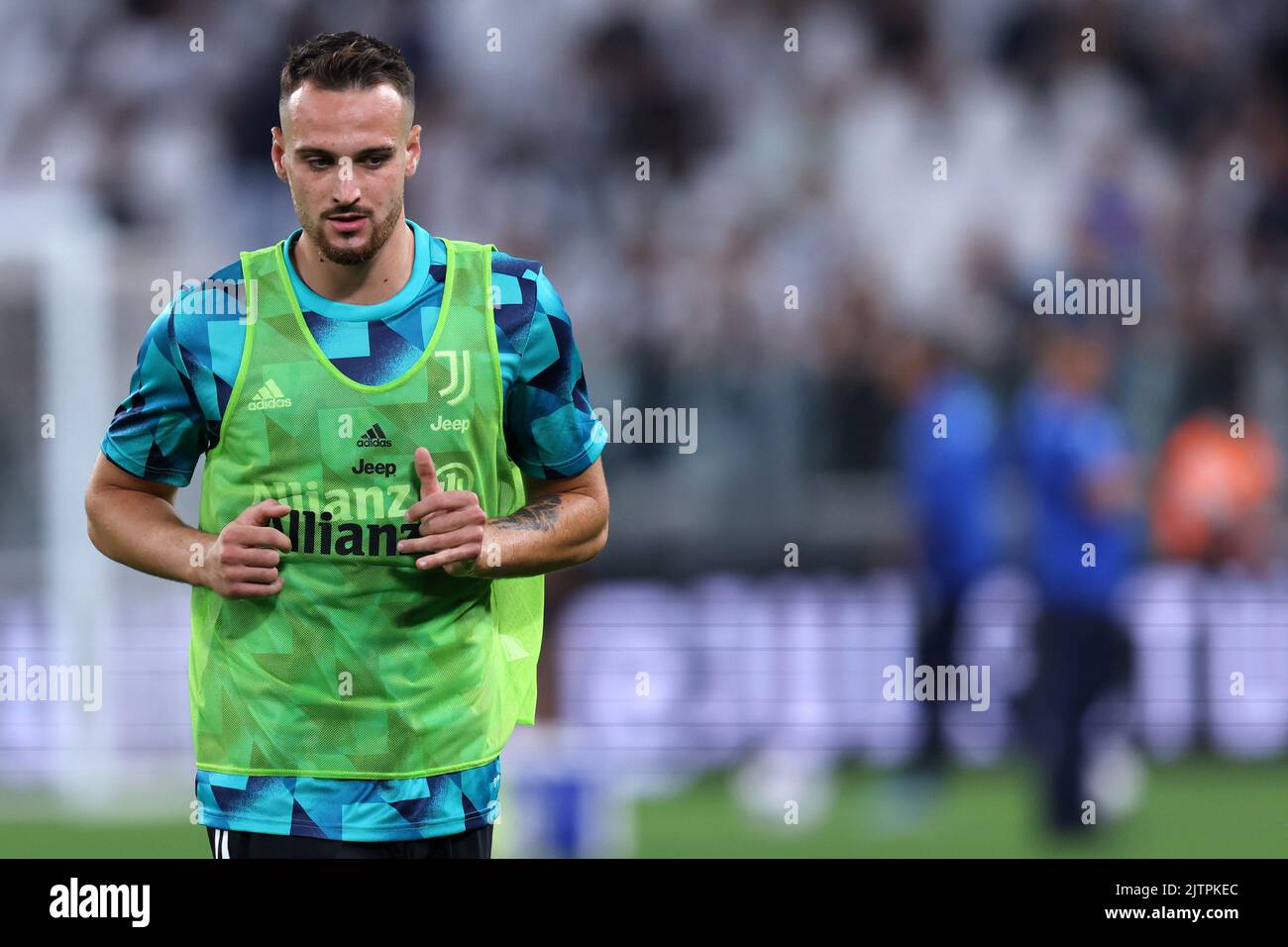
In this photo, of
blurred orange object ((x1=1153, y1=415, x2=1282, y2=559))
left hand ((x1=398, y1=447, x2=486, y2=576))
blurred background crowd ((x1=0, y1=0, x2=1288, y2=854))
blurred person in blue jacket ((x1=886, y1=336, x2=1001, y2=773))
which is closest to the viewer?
left hand ((x1=398, y1=447, x2=486, y2=576))

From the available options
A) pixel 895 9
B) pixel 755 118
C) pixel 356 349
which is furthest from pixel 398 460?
pixel 895 9

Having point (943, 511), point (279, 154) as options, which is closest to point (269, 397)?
point (279, 154)

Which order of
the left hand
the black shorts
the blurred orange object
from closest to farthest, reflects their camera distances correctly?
1. the left hand
2. the black shorts
3. the blurred orange object

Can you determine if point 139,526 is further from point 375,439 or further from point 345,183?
point 345,183

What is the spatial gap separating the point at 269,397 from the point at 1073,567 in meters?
5.17

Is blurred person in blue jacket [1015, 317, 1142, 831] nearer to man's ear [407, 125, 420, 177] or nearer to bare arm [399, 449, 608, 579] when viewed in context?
bare arm [399, 449, 608, 579]

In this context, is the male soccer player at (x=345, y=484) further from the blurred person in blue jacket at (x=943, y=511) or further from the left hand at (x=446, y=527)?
the blurred person in blue jacket at (x=943, y=511)

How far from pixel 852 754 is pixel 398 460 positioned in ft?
18.8

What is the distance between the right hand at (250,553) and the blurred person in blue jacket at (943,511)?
5.41 metres

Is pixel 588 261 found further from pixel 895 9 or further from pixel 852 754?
pixel 852 754

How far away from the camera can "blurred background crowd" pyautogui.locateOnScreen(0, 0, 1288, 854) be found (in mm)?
8102

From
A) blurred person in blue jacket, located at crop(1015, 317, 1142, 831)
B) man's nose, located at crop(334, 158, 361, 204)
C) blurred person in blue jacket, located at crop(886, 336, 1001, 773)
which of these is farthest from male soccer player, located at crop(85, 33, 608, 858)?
blurred person in blue jacket, located at crop(886, 336, 1001, 773)

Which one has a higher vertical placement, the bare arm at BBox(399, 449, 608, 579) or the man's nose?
the man's nose

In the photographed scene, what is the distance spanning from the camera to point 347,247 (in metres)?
2.84
